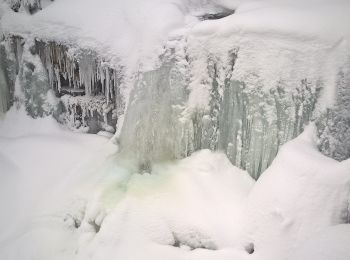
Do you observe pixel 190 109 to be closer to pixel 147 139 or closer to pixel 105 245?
pixel 147 139

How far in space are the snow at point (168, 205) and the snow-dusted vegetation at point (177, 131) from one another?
0.01m

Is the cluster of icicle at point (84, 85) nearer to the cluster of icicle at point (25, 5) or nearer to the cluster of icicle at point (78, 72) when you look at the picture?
the cluster of icicle at point (78, 72)

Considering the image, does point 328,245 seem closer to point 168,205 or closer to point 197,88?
point 168,205

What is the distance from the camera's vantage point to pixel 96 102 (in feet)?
18.2

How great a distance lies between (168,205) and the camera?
4234 millimetres

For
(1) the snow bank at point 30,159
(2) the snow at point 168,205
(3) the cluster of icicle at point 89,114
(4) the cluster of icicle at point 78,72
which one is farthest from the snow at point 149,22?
(1) the snow bank at point 30,159

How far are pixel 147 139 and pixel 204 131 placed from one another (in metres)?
0.68

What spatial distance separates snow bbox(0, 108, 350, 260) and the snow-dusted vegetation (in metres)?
0.01

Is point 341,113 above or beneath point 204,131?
above

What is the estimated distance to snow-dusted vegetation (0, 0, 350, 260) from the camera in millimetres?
3691

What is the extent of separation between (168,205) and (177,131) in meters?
0.88

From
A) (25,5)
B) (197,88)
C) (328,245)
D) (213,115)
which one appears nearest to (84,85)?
(25,5)

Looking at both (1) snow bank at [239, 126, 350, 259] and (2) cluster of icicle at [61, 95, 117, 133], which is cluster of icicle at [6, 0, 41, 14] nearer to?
(2) cluster of icicle at [61, 95, 117, 133]

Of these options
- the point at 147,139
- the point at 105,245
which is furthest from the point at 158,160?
the point at 105,245
